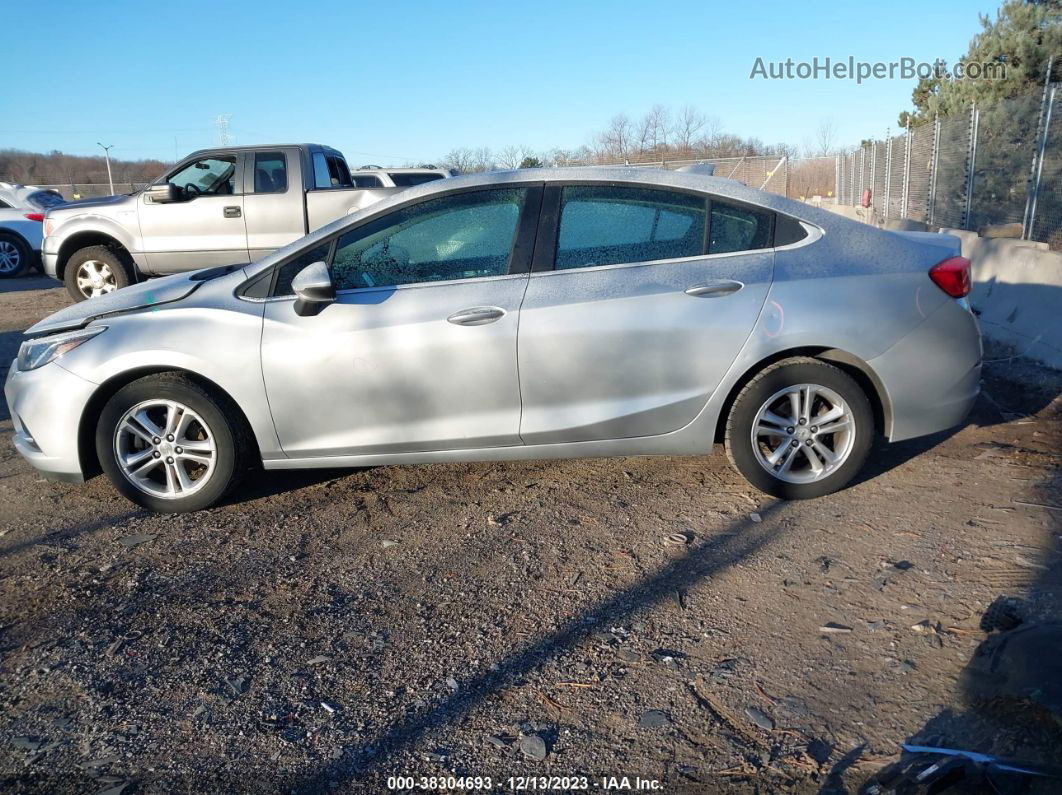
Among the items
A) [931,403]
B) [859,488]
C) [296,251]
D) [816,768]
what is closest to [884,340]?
[931,403]

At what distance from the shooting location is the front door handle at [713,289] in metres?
4.04

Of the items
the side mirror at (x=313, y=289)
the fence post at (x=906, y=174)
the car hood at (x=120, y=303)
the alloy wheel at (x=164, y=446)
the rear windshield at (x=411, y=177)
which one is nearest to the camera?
the side mirror at (x=313, y=289)

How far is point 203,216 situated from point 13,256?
25.8ft

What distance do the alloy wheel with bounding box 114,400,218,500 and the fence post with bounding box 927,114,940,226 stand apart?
1250 centimetres

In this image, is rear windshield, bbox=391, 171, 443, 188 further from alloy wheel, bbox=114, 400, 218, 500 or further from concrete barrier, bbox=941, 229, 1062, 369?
alloy wheel, bbox=114, 400, 218, 500

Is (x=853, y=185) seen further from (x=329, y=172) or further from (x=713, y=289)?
(x=713, y=289)

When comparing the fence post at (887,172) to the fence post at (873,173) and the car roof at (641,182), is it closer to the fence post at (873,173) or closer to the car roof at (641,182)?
the fence post at (873,173)

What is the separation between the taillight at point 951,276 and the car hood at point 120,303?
149 inches

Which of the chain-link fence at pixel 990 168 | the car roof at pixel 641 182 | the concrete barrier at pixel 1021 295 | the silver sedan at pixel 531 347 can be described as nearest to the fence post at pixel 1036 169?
the chain-link fence at pixel 990 168

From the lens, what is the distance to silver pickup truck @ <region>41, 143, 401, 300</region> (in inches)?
375

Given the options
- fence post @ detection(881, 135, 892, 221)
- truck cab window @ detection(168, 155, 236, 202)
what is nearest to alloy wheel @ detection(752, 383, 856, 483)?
truck cab window @ detection(168, 155, 236, 202)

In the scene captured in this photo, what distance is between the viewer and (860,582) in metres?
3.42

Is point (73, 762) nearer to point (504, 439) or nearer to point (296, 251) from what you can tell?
point (504, 439)

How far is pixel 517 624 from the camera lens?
318 cm
